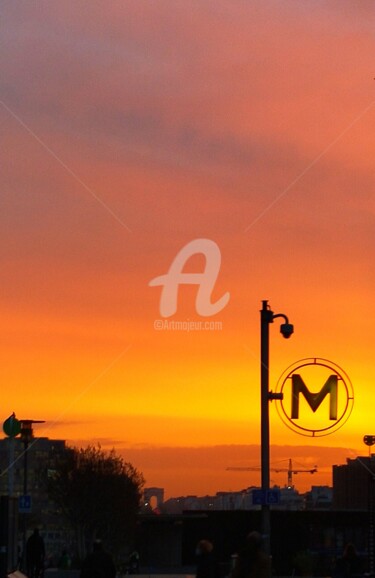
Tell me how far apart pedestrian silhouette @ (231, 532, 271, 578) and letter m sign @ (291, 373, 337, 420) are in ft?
40.0

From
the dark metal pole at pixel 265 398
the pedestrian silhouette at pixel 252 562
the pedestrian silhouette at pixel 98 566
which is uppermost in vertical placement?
the dark metal pole at pixel 265 398

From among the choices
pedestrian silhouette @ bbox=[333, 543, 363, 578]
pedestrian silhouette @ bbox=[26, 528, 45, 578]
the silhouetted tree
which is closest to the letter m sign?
pedestrian silhouette @ bbox=[333, 543, 363, 578]

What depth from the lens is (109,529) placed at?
114438 mm

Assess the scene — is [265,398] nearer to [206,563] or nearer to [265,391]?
[265,391]

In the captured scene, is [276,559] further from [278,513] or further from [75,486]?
[75,486]

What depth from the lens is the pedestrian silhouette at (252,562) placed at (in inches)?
750

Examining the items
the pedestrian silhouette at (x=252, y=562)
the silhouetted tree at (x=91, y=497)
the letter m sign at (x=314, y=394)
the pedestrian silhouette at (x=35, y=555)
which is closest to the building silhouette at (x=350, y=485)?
the silhouetted tree at (x=91, y=497)

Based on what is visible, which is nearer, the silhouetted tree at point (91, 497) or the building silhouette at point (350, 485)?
the silhouetted tree at point (91, 497)

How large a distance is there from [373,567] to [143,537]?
2988 inches

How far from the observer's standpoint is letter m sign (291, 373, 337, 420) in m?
31.5

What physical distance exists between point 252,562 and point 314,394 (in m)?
13.0

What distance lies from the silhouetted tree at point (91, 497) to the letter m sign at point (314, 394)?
79390 mm

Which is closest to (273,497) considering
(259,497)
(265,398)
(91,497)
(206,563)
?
(259,497)

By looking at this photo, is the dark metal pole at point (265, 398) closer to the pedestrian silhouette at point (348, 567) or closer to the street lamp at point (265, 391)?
the street lamp at point (265, 391)
